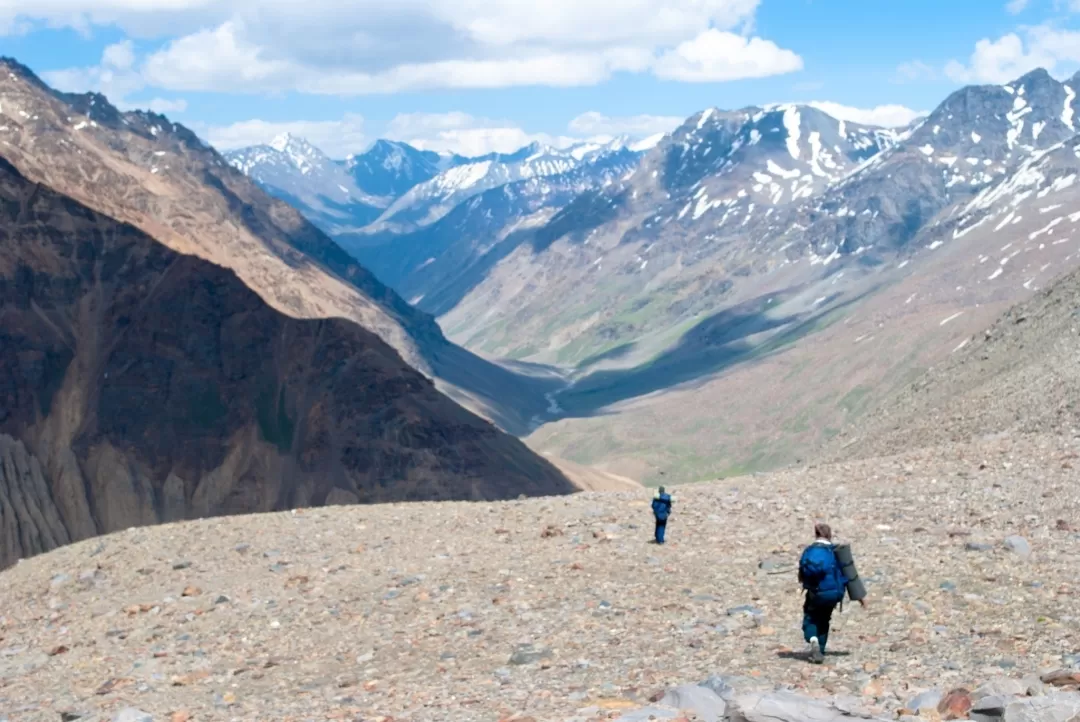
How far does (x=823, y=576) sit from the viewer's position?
16391 millimetres

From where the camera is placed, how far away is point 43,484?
101688mm

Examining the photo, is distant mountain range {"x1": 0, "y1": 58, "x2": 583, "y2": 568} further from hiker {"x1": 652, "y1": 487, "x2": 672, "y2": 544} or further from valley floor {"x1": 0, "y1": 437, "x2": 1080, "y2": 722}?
hiker {"x1": 652, "y1": 487, "x2": 672, "y2": 544}

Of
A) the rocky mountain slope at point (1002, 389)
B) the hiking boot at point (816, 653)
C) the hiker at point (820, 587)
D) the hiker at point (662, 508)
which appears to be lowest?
the hiking boot at point (816, 653)

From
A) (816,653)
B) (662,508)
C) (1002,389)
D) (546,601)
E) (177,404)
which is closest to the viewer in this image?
(816,653)

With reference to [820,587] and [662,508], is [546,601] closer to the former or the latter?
[662,508]

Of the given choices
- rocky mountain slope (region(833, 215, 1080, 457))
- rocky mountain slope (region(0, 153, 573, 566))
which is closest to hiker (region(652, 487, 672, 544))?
rocky mountain slope (region(833, 215, 1080, 457))

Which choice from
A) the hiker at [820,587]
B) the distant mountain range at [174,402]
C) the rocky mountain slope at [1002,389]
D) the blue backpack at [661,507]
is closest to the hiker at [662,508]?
the blue backpack at [661,507]

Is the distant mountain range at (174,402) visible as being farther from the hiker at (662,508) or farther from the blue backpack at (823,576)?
the blue backpack at (823,576)

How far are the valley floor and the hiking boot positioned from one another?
6.1 inches

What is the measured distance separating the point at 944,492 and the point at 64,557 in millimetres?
21144

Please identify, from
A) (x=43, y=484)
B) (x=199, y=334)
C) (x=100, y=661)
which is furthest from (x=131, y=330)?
(x=100, y=661)

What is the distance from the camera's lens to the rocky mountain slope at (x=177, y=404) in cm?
10469

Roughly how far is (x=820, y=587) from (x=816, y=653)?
870mm

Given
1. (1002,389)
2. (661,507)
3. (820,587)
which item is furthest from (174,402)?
(820,587)
